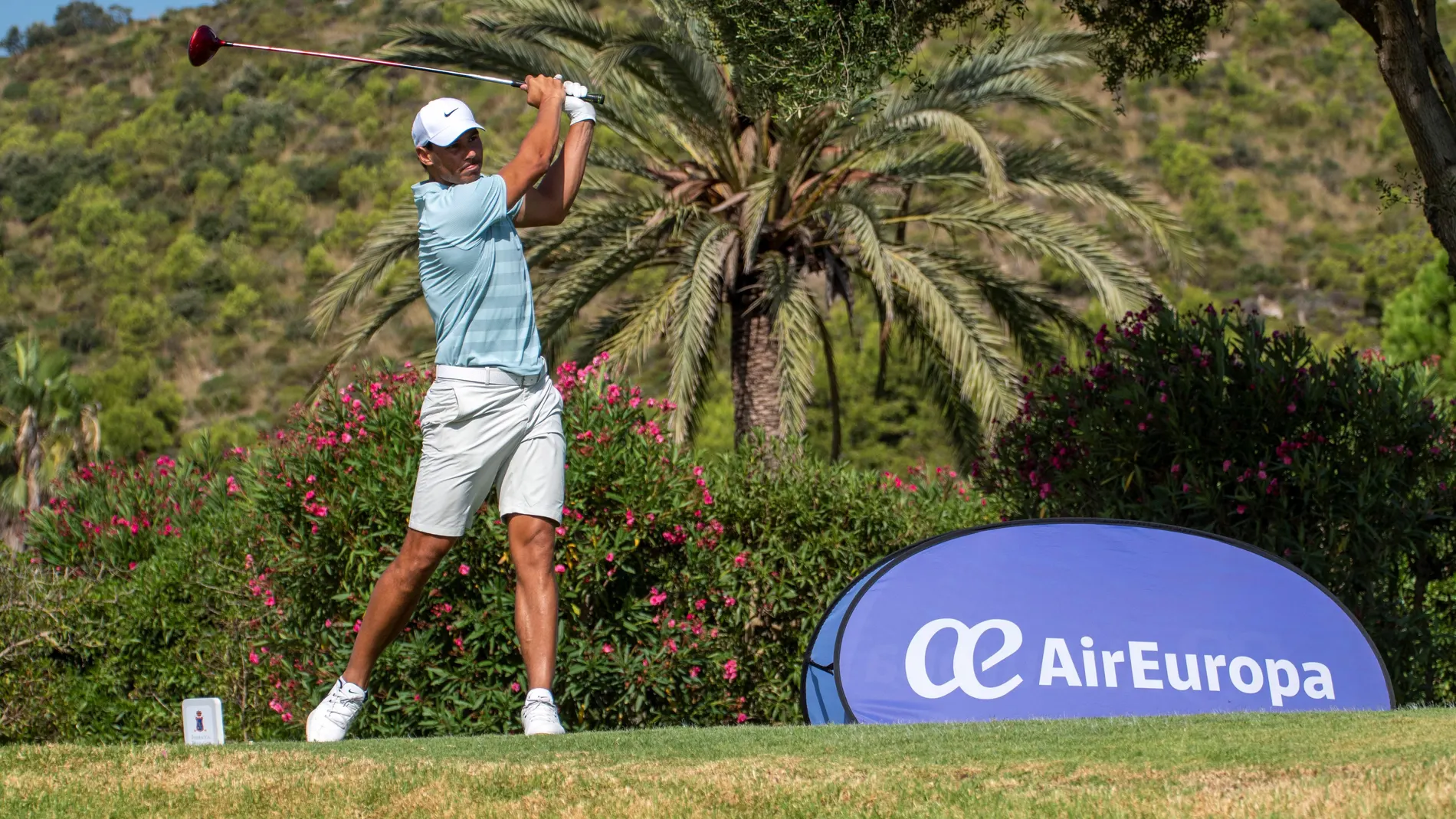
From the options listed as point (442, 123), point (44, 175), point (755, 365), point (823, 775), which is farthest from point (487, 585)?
point (44, 175)

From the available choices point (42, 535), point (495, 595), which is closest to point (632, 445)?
point (495, 595)

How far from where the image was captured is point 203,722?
207 inches

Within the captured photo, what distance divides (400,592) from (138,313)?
156 feet

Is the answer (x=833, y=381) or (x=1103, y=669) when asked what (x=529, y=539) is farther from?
(x=833, y=381)

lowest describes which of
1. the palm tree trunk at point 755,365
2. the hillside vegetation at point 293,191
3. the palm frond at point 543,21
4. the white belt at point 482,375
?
the white belt at point 482,375

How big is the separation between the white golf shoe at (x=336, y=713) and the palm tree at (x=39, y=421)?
24.2 m

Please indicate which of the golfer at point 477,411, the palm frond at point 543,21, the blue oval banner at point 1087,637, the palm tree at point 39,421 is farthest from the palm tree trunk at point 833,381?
the palm tree at point 39,421

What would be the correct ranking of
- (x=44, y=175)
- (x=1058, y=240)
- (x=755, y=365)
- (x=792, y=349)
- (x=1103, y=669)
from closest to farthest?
1. (x=1103, y=669)
2. (x=792, y=349)
3. (x=1058, y=240)
4. (x=755, y=365)
5. (x=44, y=175)

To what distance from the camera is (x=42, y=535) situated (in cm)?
1158

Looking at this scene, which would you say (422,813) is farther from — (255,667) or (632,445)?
(255,667)

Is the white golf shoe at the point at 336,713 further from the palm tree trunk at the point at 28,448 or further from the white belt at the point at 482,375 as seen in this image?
the palm tree trunk at the point at 28,448

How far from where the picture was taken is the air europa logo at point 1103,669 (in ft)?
17.9

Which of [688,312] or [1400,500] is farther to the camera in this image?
[688,312]

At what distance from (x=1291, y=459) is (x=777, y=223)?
6.84 metres
